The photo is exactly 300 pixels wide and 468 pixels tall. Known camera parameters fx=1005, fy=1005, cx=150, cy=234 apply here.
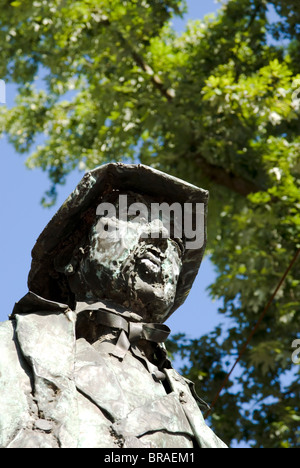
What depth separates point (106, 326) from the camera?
3576 mm

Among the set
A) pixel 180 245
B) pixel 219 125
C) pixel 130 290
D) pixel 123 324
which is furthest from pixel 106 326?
pixel 219 125

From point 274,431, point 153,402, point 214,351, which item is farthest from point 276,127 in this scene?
point 153,402

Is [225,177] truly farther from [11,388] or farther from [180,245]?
[11,388]

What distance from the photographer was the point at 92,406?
3.15 m

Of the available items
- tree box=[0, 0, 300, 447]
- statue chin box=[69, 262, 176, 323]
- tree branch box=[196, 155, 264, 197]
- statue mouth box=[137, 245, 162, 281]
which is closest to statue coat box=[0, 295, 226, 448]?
statue chin box=[69, 262, 176, 323]

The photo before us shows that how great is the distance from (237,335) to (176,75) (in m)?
2.84

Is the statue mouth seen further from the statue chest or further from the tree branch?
the tree branch

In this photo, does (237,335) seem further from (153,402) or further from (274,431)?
(153,402)

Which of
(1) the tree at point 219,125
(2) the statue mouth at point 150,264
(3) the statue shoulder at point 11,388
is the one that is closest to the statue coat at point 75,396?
(3) the statue shoulder at point 11,388

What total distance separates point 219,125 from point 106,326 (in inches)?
267

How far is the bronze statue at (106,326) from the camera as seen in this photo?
9.95 ft

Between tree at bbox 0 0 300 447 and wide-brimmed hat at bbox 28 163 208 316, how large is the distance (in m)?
5.23

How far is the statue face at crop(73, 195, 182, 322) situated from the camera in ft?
12.0

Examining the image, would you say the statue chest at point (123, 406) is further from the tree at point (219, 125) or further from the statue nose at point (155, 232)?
the tree at point (219, 125)
